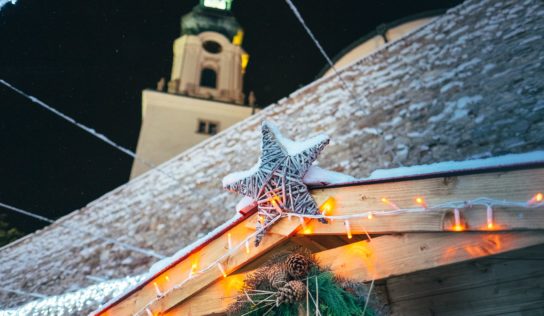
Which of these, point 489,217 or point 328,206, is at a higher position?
point 328,206

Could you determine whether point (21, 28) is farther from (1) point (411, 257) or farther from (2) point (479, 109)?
(1) point (411, 257)

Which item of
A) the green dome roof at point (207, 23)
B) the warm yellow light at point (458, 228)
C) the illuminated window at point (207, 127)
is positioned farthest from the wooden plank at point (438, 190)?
the green dome roof at point (207, 23)

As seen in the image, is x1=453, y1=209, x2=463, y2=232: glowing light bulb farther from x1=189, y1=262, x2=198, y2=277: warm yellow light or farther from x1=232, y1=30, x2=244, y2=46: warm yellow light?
x1=232, y1=30, x2=244, y2=46: warm yellow light

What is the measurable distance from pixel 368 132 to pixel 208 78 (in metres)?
11.4

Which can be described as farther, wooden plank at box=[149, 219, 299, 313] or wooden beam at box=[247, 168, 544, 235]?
wooden plank at box=[149, 219, 299, 313]

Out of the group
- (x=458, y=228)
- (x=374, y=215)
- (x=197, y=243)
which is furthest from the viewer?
(x=197, y=243)

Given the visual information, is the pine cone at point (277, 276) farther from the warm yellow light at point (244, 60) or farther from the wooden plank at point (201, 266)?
the warm yellow light at point (244, 60)

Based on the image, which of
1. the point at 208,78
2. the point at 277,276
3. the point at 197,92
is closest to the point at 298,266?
the point at 277,276

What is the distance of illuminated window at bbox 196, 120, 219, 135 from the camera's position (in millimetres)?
13762

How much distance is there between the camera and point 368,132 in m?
5.18

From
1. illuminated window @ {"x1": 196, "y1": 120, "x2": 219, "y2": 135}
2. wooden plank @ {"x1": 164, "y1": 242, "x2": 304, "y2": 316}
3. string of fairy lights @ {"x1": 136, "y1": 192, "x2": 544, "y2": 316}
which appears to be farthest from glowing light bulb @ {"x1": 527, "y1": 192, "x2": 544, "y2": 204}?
illuminated window @ {"x1": 196, "y1": 120, "x2": 219, "y2": 135}

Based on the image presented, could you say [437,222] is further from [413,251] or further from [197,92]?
[197,92]

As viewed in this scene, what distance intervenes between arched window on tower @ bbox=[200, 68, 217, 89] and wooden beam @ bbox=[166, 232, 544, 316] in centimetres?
1382

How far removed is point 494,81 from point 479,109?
0.41 metres
